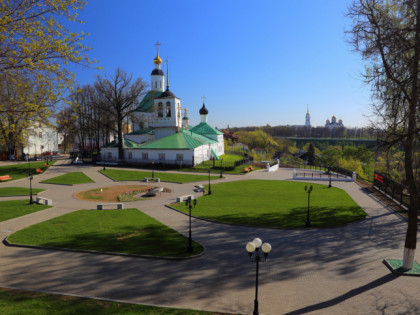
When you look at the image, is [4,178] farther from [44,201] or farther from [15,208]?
[15,208]

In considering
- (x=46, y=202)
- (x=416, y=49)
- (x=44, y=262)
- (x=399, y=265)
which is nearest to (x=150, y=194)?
(x=46, y=202)

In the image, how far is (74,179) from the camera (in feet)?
108

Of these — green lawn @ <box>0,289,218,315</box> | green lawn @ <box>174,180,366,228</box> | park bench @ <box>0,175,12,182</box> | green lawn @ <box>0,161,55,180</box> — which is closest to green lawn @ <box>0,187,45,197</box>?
park bench @ <box>0,175,12,182</box>

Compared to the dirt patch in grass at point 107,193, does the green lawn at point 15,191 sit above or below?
above

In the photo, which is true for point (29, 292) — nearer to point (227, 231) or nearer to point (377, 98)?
point (227, 231)

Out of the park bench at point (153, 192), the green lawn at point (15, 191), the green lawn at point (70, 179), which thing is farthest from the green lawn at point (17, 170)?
the park bench at point (153, 192)

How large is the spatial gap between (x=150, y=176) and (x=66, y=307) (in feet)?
89.6

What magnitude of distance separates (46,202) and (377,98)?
943 inches

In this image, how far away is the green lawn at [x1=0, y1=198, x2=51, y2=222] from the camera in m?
18.6

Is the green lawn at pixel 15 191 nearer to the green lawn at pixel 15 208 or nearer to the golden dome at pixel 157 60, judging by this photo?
the green lawn at pixel 15 208

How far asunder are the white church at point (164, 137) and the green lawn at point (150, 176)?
6.04 meters

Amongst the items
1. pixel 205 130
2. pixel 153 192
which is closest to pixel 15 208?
pixel 153 192

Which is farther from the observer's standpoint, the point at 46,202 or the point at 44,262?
the point at 46,202

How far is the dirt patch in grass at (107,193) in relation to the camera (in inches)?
966
